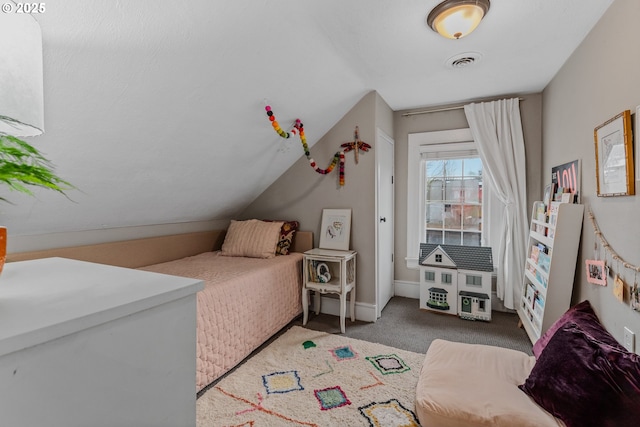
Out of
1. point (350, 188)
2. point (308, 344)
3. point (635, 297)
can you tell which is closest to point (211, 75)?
point (350, 188)

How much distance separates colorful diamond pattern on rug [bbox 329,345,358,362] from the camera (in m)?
2.25

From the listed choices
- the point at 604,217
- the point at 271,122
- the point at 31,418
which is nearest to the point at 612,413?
the point at 604,217

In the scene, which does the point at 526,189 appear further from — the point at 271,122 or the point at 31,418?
the point at 31,418

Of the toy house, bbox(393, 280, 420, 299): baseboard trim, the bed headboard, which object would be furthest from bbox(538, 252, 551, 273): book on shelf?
the bed headboard

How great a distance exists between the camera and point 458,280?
3059 millimetres

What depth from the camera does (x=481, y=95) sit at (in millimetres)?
3086

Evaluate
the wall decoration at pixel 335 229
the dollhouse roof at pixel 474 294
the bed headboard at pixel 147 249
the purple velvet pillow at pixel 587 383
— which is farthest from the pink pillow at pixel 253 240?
the purple velvet pillow at pixel 587 383

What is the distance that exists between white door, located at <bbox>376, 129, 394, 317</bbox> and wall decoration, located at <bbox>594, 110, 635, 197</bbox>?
156 cm

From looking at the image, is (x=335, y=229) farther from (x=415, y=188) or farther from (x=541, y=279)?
(x=541, y=279)

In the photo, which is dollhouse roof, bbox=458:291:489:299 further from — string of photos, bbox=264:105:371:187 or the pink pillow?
the pink pillow

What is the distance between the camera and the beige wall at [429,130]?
120 inches

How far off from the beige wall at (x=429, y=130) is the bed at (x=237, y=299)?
1.20 m

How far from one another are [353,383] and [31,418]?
180cm

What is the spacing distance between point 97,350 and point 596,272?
236 centimetres
